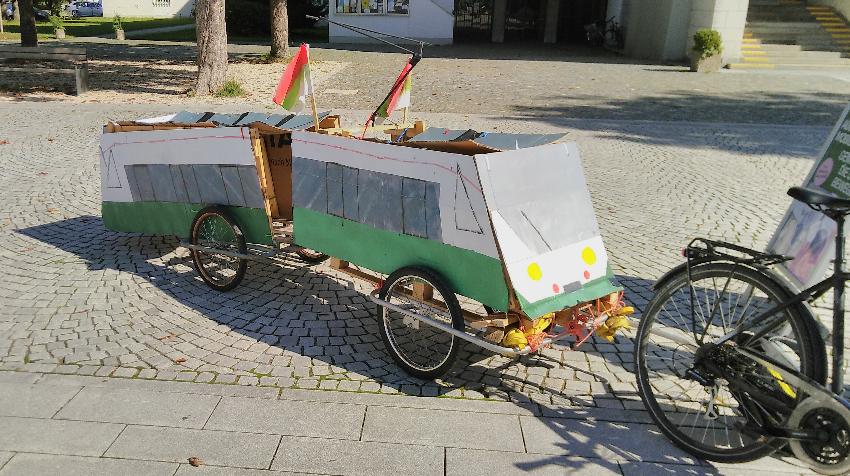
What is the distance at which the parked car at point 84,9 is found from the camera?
52.2 metres

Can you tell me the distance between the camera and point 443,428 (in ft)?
12.6

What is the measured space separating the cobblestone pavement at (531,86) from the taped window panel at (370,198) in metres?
10.1

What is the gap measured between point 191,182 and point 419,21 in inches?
1045

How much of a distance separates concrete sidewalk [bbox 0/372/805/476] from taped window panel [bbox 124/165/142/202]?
2.18 metres

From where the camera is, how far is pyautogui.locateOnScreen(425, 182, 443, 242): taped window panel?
418 centimetres

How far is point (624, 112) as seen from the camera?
49.5 feet

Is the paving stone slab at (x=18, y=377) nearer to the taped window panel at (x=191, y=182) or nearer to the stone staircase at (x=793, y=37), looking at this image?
the taped window panel at (x=191, y=182)

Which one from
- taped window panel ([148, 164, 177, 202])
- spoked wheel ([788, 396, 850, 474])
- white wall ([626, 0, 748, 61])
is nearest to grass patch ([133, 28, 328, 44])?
white wall ([626, 0, 748, 61])

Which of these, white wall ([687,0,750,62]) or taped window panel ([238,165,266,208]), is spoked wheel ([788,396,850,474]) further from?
white wall ([687,0,750,62])

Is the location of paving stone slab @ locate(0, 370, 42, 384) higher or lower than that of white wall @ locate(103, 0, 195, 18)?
lower

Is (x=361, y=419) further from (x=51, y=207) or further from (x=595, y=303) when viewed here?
(x=51, y=207)

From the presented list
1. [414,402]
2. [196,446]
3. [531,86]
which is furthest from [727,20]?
[196,446]

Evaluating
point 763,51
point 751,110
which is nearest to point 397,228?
Result: point 751,110

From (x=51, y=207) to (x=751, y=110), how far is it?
14.1 metres
